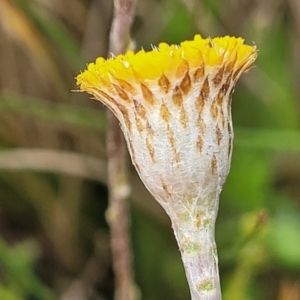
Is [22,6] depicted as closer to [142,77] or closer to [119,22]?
[119,22]

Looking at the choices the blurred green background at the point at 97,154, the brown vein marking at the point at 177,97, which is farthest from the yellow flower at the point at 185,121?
the blurred green background at the point at 97,154

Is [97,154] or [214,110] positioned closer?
[214,110]

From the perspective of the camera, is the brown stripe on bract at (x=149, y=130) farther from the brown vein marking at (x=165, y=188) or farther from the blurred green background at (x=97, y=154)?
the blurred green background at (x=97, y=154)

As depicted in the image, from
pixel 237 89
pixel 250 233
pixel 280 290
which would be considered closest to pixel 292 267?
pixel 280 290

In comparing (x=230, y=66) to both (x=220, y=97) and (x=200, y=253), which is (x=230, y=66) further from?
(x=200, y=253)

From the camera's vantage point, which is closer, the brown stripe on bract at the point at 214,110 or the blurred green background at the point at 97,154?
the brown stripe on bract at the point at 214,110

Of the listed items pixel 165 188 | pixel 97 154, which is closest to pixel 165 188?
pixel 165 188

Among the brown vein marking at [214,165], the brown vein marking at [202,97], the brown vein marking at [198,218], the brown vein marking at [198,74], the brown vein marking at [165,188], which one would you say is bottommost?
the brown vein marking at [198,218]

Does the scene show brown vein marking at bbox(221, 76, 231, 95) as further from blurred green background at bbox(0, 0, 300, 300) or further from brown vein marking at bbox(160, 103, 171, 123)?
blurred green background at bbox(0, 0, 300, 300)
